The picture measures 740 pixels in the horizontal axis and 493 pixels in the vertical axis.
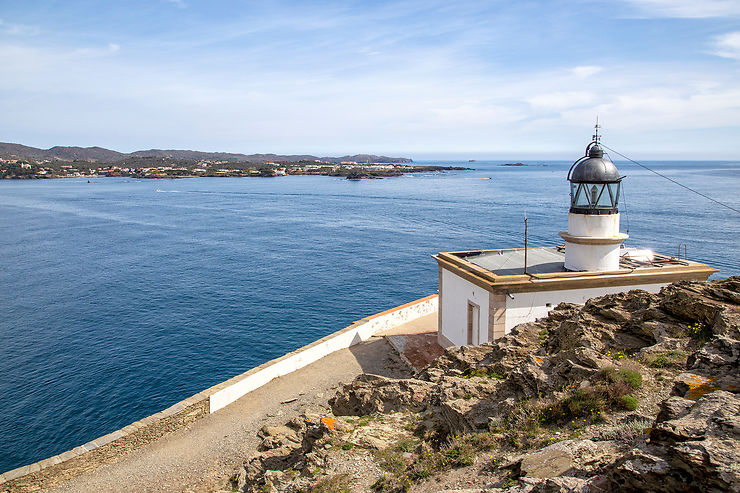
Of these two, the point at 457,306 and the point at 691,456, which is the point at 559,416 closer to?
the point at 691,456

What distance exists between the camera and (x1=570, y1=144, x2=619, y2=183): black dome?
15516 mm

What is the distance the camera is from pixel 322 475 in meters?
8.42

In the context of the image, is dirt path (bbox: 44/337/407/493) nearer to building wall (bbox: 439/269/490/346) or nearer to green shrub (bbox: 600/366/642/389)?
building wall (bbox: 439/269/490/346)

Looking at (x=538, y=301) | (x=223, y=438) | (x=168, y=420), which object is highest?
(x=538, y=301)

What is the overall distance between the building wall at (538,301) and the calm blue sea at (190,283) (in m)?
13.5

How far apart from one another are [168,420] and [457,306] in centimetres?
1004

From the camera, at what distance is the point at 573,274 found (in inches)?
594

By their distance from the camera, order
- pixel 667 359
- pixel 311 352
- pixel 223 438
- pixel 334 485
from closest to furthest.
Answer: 1. pixel 334 485
2. pixel 667 359
3. pixel 223 438
4. pixel 311 352

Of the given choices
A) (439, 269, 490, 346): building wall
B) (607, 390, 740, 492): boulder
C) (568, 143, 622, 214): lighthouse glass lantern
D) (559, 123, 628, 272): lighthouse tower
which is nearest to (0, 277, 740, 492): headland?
Result: (607, 390, 740, 492): boulder

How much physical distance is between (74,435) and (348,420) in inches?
500

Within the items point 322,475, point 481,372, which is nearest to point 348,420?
point 322,475

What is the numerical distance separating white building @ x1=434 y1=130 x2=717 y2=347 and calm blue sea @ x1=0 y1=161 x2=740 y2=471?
11965mm

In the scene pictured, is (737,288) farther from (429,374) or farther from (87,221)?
(87,221)

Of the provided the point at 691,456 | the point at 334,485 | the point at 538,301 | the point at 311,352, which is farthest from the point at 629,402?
the point at 311,352
